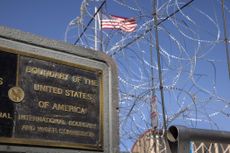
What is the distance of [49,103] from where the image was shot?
15.9 ft

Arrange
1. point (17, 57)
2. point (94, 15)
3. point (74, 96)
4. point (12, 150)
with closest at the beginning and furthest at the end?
point (12, 150) → point (17, 57) → point (74, 96) → point (94, 15)

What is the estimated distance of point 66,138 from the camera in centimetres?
482

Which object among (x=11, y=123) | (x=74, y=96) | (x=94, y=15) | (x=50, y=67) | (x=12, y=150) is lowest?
(x=12, y=150)

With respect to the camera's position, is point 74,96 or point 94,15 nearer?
point 74,96

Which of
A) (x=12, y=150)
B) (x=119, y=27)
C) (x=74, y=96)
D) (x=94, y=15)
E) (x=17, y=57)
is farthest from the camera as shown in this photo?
(x=119, y=27)

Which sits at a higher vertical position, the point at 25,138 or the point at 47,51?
the point at 47,51

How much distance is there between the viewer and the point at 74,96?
5.07m

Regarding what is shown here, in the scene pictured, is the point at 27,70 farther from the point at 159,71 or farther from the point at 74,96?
the point at 159,71

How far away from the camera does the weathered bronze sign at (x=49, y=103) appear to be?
452 centimetres

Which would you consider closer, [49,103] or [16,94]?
[16,94]

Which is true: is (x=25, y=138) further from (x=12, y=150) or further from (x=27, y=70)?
(x=27, y=70)

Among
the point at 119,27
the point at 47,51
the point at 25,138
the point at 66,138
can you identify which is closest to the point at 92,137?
the point at 66,138

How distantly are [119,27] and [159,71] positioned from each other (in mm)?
3148

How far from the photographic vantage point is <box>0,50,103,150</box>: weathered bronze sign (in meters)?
4.52
